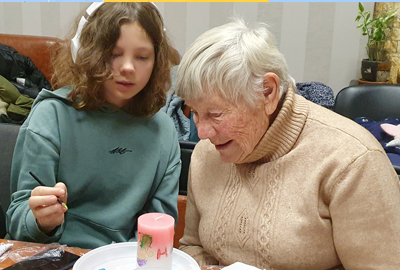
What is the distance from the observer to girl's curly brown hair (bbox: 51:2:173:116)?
4.21 ft

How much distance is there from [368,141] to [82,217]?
0.89m

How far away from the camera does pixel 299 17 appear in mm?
3793

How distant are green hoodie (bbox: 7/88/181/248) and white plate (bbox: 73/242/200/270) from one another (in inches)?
11.8

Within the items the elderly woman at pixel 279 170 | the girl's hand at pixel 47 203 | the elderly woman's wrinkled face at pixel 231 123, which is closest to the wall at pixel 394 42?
the elderly woman at pixel 279 170

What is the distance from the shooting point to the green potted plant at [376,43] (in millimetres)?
3477

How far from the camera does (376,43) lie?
3.59 metres

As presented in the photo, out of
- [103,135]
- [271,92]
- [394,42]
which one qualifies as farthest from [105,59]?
[394,42]

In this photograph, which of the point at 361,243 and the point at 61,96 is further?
the point at 61,96

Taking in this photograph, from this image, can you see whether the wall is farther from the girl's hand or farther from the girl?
the girl's hand

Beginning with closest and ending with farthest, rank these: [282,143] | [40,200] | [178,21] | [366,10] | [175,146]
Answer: [40,200], [282,143], [175,146], [366,10], [178,21]

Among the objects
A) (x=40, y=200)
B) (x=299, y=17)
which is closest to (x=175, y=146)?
(x=40, y=200)

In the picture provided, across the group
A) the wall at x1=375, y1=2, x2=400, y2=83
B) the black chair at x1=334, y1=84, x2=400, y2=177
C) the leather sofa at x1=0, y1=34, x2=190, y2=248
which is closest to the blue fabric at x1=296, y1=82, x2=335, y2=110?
the black chair at x1=334, y1=84, x2=400, y2=177

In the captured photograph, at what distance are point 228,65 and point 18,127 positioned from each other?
0.99 metres

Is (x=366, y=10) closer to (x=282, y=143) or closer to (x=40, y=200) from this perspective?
(x=282, y=143)
